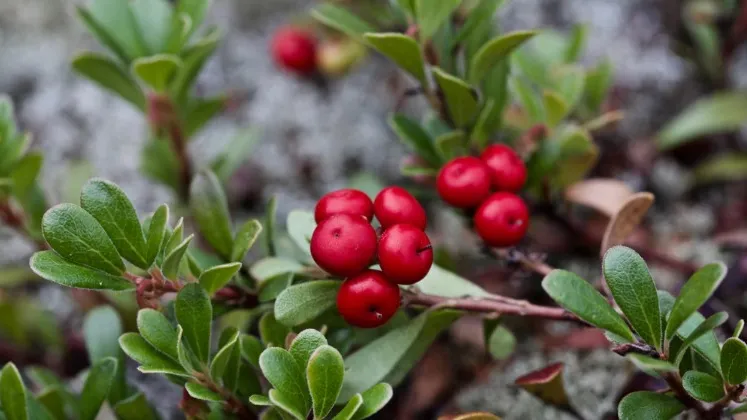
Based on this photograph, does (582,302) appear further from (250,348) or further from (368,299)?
(250,348)

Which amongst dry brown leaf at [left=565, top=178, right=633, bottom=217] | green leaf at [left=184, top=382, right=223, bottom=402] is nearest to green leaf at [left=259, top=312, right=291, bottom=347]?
green leaf at [left=184, top=382, right=223, bottom=402]

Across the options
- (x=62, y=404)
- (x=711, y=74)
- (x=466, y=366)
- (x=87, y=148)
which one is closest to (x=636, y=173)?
(x=711, y=74)

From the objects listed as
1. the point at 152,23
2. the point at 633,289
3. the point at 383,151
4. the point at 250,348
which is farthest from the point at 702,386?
the point at 383,151

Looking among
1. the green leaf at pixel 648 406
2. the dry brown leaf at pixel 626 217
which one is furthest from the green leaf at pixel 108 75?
the green leaf at pixel 648 406

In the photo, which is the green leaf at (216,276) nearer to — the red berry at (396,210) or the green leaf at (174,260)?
the green leaf at (174,260)

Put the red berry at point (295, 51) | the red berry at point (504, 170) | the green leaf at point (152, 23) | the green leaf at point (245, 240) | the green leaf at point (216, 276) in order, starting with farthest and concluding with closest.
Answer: the red berry at point (295, 51), the green leaf at point (152, 23), the red berry at point (504, 170), the green leaf at point (245, 240), the green leaf at point (216, 276)

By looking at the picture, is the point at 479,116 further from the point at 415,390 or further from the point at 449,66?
the point at 415,390

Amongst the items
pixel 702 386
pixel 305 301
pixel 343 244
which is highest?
pixel 343 244
